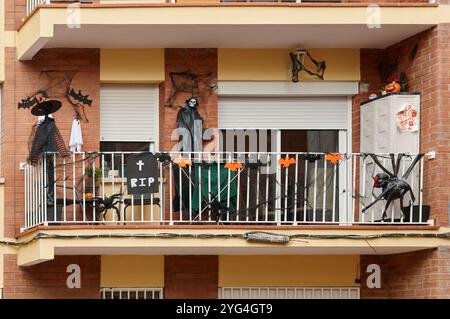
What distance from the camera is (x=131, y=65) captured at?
91.5 feet

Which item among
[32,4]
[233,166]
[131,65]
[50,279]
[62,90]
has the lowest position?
[50,279]

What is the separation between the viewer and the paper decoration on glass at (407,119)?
27016 millimetres

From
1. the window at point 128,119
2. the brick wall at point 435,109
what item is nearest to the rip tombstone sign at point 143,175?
the window at point 128,119

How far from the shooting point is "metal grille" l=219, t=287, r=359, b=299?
90.8 feet

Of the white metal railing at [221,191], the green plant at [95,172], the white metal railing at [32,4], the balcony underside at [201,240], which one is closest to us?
the balcony underside at [201,240]

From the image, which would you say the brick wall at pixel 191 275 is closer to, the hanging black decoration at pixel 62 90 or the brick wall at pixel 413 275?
the brick wall at pixel 413 275

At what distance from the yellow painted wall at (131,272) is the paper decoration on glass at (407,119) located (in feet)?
12.8

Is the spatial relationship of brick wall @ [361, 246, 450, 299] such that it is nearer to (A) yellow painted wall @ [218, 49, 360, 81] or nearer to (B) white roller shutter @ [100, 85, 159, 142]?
(A) yellow painted wall @ [218, 49, 360, 81]

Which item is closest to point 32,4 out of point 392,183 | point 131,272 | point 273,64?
point 273,64

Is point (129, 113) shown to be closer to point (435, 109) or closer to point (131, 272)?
point (131, 272)

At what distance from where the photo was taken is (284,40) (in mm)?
27594

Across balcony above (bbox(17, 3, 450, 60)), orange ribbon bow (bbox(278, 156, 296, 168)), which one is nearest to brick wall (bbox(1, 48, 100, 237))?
balcony above (bbox(17, 3, 450, 60))

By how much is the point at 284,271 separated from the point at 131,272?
7.11 ft

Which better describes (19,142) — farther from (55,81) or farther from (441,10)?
(441,10)
